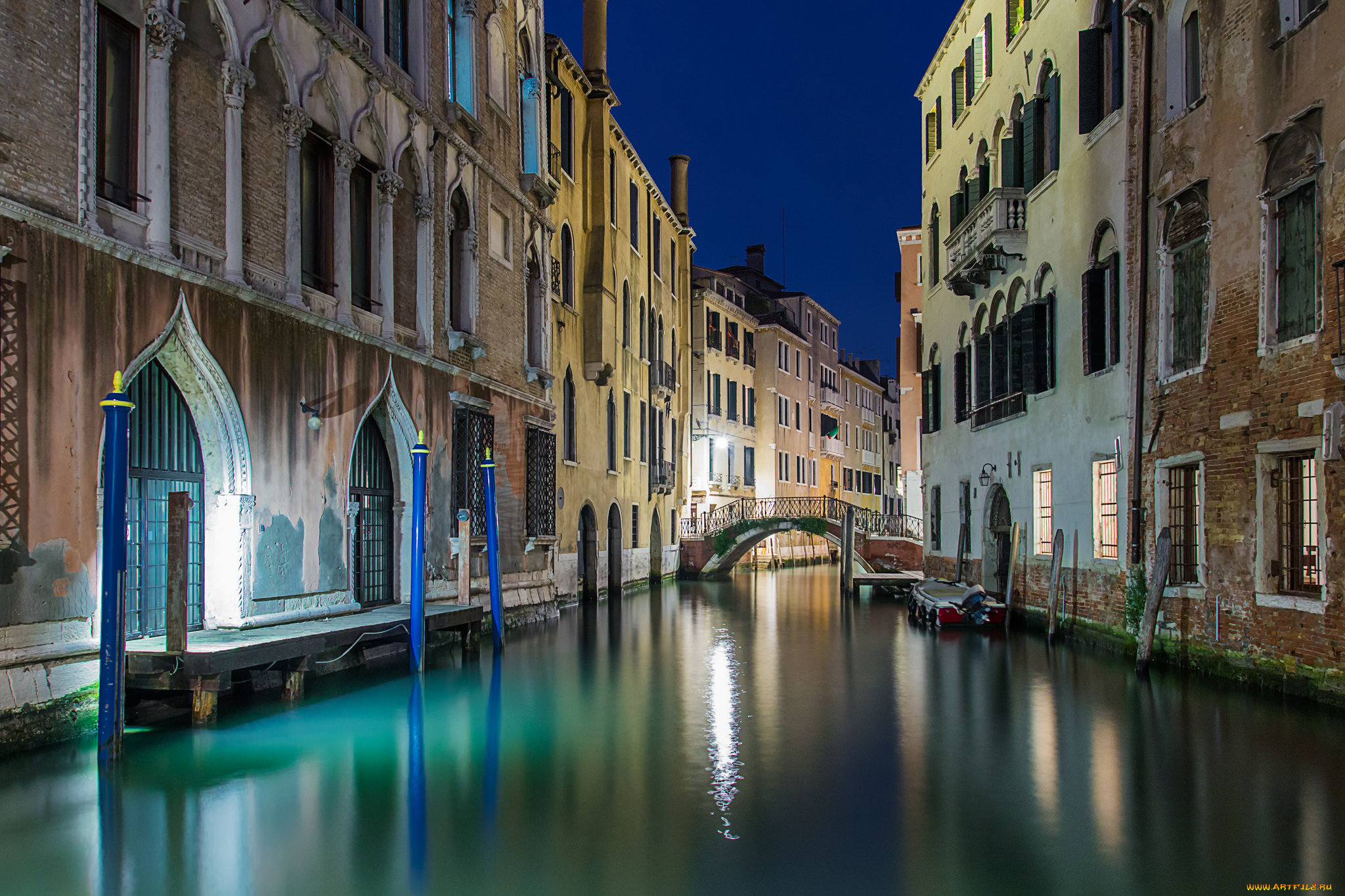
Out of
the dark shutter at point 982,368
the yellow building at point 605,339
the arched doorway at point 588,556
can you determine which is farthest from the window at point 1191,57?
the arched doorway at point 588,556

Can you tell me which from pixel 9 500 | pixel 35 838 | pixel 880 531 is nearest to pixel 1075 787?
pixel 35 838

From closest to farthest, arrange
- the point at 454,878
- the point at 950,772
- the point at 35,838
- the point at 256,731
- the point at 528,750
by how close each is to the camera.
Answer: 1. the point at 454,878
2. the point at 35,838
3. the point at 950,772
4. the point at 528,750
5. the point at 256,731

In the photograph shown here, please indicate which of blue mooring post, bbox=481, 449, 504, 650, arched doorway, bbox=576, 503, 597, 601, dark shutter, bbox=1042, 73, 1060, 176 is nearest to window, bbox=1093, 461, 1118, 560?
dark shutter, bbox=1042, 73, 1060, 176

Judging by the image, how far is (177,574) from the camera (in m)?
8.25

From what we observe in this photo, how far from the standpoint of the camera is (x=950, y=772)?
7445mm

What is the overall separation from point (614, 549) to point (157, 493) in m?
16.6

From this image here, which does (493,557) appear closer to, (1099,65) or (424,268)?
(424,268)

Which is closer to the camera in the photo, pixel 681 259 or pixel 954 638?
pixel 954 638

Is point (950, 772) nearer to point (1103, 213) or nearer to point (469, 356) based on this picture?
point (1103, 213)

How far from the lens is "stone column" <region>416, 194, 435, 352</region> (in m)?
14.5

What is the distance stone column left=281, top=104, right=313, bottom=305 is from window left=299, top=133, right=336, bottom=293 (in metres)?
0.37

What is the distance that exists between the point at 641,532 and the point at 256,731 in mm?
19790

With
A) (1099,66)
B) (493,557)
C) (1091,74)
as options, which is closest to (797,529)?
(493,557)

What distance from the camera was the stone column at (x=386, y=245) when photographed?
44.2 ft
